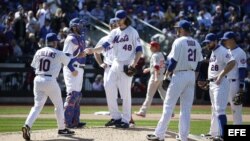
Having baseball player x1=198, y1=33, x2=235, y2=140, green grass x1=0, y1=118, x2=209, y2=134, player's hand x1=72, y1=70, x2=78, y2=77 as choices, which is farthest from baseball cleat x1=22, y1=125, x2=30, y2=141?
baseball player x1=198, y1=33, x2=235, y2=140

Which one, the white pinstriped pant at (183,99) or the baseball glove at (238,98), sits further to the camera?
the baseball glove at (238,98)

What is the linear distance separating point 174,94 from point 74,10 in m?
15.5

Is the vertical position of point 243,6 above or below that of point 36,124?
above

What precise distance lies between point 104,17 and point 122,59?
1414cm

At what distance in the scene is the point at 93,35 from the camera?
27141mm

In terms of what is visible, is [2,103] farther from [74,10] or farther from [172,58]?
[172,58]

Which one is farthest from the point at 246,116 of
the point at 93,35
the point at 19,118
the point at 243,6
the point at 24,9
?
the point at 243,6

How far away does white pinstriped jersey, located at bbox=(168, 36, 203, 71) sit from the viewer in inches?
475

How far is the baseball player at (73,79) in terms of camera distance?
13977mm

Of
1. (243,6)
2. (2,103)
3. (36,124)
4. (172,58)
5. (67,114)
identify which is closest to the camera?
(172,58)

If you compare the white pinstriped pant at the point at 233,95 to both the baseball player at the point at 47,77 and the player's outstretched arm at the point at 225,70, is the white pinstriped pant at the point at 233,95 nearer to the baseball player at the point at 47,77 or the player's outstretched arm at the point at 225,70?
the player's outstretched arm at the point at 225,70

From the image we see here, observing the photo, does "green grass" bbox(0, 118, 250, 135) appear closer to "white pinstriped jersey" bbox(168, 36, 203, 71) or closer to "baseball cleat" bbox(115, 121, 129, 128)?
"baseball cleat" bbox(115, 121, 129, 128)

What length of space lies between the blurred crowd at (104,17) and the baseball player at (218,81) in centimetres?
1051

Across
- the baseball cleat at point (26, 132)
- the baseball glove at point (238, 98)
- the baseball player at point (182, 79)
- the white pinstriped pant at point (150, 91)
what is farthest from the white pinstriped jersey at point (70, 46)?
the white pinstriped pant at point (150, 91)
